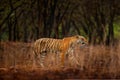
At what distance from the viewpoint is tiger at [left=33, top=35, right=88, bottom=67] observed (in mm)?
11281

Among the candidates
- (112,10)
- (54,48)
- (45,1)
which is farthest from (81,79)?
(112,10)

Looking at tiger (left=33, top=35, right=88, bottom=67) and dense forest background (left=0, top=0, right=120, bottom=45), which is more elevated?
dense forest background (left=0, top=0, right=120, bottom=45)

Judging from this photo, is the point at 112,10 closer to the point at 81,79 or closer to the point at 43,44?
the point at 43,44

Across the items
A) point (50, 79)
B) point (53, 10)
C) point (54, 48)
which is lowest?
point (50, 79)

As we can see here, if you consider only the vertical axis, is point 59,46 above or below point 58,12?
below

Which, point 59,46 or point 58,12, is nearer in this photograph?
point 59,46

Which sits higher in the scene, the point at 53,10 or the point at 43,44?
the point at 53,10

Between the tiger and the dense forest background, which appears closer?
the tiger

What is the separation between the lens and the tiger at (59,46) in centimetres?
1128

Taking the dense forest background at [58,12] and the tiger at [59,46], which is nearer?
the tiger at [59,46]

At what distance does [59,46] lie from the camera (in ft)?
37.7

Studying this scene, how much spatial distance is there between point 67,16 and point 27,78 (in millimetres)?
28467

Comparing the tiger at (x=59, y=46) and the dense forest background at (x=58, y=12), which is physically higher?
the dense forest background at (x=58, y=12)

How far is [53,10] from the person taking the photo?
24266mm
